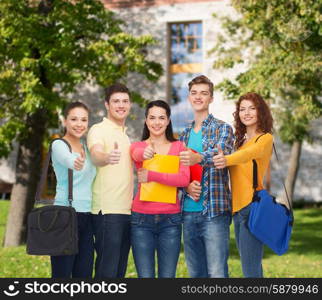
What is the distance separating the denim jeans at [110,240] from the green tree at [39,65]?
803 centimetres

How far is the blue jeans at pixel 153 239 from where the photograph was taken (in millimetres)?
4410

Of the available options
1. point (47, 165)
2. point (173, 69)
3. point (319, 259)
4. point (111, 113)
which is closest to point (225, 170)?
point (111, 113)

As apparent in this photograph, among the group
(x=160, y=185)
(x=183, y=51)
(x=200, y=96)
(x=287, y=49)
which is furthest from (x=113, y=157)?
(x=183, y=51)

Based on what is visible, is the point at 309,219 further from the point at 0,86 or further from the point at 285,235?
the point at 285,235

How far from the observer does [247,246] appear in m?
4.54

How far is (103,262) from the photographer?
4.45 m

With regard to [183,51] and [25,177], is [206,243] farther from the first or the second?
[183,51]

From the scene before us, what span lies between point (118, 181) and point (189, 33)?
2346cm

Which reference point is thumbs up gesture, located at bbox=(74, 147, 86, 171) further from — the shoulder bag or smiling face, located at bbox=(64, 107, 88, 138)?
the shoulder bag

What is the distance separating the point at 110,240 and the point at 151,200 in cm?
46

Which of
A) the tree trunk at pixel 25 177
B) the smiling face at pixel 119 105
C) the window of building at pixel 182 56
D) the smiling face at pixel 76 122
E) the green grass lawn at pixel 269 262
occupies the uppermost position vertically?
the window of building at pixel 182 56

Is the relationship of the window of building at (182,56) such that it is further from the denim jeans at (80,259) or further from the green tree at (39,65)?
the denim jeans at (80,259)

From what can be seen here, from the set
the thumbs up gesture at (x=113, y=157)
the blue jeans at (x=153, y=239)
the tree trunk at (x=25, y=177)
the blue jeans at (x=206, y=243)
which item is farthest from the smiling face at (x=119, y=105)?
the tree trunk at (x=25, y=177)

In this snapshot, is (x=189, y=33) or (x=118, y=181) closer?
(x=118, y=181)
